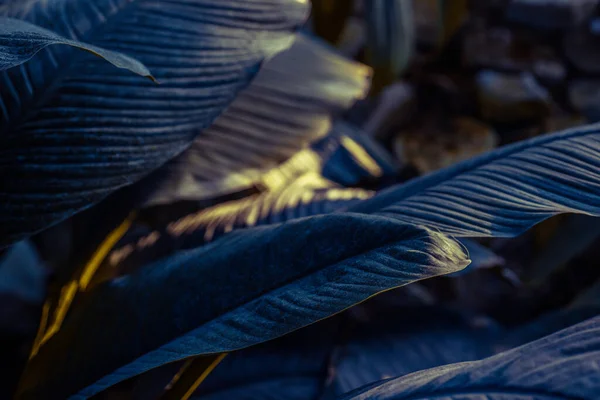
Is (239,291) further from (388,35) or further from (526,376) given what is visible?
(388,35)

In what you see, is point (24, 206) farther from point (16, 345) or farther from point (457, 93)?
point (457, 93)

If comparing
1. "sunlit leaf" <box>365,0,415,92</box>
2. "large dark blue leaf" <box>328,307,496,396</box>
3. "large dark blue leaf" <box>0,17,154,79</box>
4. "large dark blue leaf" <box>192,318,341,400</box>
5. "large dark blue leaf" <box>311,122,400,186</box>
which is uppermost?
"large dark blue leaf" <box>0,17,154,79</box>

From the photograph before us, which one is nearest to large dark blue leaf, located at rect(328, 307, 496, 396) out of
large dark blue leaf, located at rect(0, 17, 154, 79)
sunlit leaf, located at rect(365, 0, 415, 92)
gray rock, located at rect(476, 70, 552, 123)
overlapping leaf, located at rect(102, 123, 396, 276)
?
overlapping leaf, located at rect(102, 123, 396, 276)

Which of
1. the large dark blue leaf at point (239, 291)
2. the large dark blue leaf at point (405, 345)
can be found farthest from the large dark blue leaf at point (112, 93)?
the large dark blue leaf at point (405, 345)

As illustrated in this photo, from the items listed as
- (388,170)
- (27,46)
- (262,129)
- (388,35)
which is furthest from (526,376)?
(388,35)

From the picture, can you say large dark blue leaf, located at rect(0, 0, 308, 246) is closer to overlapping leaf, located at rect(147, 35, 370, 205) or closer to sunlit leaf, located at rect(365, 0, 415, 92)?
overlapping leaf, located at rect(147, 35, 370, 205)

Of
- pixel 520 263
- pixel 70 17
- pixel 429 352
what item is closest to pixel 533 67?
pixel 520 263

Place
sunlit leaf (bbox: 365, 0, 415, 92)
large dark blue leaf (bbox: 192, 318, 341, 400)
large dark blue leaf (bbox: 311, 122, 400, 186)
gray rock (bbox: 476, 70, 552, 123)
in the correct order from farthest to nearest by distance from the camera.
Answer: gray rock (bbox: 476, 70, 552, 123) → sunlit leaf (bbox: 365, 0, 415, 92) → large dark blue leaf (bbox: 311, 122, 400, 186) → large dark blue leaf (bbox: 192, 318, 341, 400)

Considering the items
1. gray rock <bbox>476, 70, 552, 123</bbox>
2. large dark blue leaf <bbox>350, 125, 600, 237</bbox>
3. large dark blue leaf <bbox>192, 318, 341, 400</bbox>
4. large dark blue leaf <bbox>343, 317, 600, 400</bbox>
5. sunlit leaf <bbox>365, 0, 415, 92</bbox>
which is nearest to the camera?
large dark blue leaf <bbox>343, 317, 600, 400</bbox>

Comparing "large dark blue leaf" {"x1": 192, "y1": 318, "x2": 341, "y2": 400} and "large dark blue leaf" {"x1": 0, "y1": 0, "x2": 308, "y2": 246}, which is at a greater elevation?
"large dark blue leaf" {"x1": 0, "y1": 0, "x2": 308, "y2": 246}
